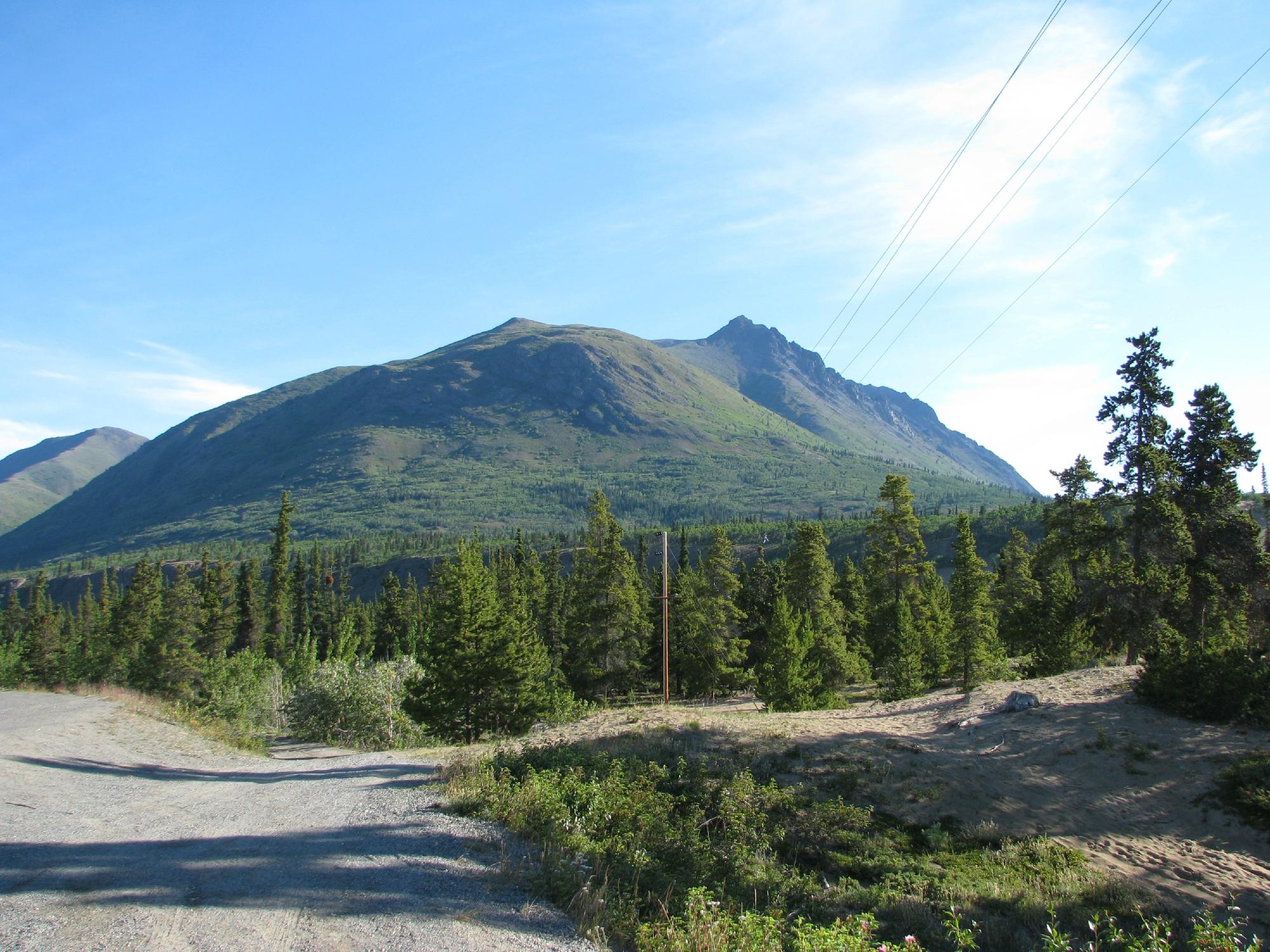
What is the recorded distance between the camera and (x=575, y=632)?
143ft

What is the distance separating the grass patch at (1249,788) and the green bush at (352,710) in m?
29.6

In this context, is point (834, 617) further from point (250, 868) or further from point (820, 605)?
point (250, 868)

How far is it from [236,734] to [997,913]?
22655 mm

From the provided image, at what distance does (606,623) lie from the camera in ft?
134

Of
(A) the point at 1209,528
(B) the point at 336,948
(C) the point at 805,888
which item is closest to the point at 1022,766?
(C) the point at 805,888

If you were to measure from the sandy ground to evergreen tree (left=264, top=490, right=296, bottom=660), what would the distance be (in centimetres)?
5109

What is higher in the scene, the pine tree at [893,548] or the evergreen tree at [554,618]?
the pine tree at [893,548]

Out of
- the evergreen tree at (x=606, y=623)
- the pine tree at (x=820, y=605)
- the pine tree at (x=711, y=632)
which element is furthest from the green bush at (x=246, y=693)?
the pine tree at (x=820, y=605)

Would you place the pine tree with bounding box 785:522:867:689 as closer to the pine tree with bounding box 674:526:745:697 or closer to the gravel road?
the pine tree with bounding box 674:526:745:697

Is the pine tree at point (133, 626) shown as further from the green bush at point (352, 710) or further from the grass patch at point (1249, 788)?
the grass patch at point (1249, 788)

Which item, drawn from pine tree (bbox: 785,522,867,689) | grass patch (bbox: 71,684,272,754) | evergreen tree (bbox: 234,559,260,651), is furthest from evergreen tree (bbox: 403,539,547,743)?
evergreen tree (bbox: 234,559,260,651)

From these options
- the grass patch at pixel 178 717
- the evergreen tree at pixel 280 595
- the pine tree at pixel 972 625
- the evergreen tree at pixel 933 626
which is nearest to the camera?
the grass patch at pixel 178 717

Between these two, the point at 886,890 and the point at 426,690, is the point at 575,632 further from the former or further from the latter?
the point at 886,890

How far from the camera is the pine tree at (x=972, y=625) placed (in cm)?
3631
